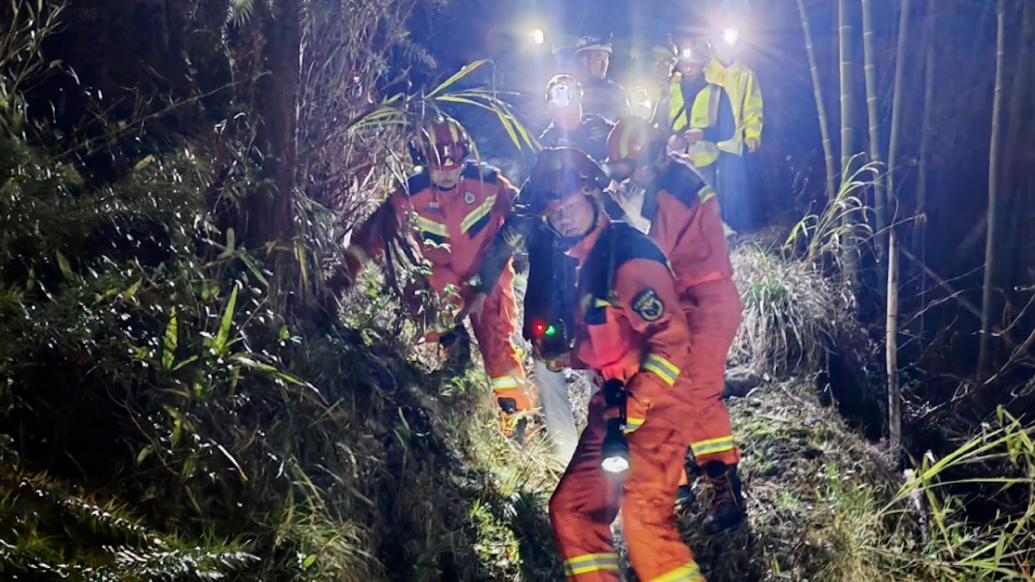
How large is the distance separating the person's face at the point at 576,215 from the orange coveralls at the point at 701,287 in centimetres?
47

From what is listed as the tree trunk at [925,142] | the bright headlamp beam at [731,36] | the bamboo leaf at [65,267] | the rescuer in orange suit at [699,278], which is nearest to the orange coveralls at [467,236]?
the rescuer in orange suit at [699,278]

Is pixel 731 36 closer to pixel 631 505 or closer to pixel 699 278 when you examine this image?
pixel 699 278

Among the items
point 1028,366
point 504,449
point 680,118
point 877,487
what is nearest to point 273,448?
point 504,449

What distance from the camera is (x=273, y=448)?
220 centimetres

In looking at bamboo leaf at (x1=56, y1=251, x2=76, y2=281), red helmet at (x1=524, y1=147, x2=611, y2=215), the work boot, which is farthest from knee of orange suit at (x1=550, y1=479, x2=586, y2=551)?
bamboo leaf at (x1=56, y1=251, x2=76, y2=281)

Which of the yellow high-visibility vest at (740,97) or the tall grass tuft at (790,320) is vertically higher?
the yellow high-visibility vest at (740,97)

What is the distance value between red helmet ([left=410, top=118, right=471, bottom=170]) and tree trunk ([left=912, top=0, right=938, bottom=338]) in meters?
2.20

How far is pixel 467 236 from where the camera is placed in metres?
3.23

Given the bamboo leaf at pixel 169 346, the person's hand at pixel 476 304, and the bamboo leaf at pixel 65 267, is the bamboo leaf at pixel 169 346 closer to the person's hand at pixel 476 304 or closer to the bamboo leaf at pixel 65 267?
the bamboo leaf at pixel 65 267

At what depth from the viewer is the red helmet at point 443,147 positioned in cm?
307

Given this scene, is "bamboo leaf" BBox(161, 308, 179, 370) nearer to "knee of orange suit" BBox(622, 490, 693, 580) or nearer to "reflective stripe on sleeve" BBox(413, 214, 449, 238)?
"reflective stripe on sleeve" BBox(413, 214, 449, 238)

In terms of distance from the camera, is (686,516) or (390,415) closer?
(390,415)

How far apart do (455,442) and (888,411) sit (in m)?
1.91

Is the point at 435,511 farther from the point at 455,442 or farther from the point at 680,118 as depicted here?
the point at 680,118
